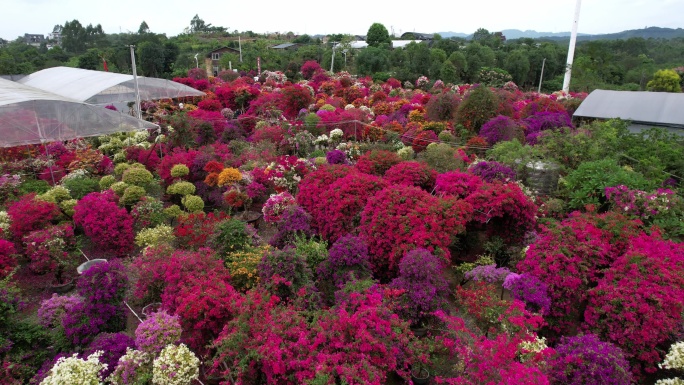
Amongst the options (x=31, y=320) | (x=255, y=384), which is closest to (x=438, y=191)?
(x=255, y=384)

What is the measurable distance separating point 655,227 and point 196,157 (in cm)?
998

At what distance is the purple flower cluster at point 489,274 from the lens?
6363mm

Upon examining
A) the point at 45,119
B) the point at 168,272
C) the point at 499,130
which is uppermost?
the point at 45,119

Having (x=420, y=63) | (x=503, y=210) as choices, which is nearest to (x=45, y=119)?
(x=503, y=210)

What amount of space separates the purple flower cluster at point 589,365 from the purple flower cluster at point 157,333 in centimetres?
448

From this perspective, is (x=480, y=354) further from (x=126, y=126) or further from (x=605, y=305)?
(x=126, y=126)

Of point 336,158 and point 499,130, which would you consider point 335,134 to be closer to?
point 336,158

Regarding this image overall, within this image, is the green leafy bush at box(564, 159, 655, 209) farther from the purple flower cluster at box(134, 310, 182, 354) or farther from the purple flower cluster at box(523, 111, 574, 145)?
the purple flower cluster at box(134, 310, 182, 354)

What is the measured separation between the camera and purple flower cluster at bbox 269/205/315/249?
7.46m

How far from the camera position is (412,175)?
341 inches

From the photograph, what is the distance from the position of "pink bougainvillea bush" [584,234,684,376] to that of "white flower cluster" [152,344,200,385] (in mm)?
5042

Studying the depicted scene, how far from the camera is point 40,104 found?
10.4 meters

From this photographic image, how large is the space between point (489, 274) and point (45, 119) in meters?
11.4

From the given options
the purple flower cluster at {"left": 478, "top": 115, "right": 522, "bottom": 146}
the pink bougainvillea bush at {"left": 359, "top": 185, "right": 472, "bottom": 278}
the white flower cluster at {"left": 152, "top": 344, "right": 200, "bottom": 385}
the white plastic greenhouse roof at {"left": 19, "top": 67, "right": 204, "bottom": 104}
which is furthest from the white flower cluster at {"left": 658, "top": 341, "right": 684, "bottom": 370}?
the white plastic greenhouse roof at {"left": 19, "top": 67, "right": 204, "bottom": 104}
